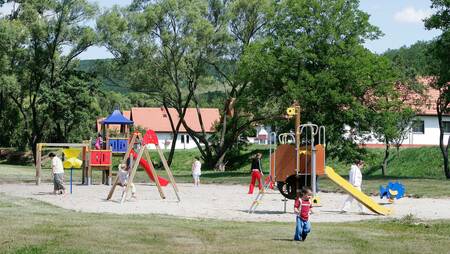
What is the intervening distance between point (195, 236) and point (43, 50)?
203 ft

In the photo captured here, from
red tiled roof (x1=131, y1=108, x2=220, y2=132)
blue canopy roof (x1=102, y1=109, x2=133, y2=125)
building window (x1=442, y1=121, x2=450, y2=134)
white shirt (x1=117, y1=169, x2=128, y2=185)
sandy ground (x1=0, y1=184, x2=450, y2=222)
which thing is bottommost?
sandy ground (x1=0, y1=184, x2=450, y2=222)

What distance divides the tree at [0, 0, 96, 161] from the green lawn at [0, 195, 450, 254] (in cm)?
5449

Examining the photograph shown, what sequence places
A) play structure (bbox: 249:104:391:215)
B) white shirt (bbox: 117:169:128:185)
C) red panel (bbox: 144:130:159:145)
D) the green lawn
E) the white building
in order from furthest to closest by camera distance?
the white building → white shirt (bbox: 117:169:128:185) → red panel (bbox: 144:130:159:145) → play structure (bbox: 249:104:391:215) → the green lawn

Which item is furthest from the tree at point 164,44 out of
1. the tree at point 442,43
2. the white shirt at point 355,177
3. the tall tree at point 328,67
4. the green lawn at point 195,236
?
the green lawn at point 195,236

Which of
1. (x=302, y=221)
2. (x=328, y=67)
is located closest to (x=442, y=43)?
(x=328, y=67)

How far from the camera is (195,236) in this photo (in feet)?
50.8

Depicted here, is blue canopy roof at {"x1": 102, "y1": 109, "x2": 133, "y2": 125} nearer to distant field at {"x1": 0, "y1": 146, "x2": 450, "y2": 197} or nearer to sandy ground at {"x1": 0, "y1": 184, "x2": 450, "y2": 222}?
distant field at {"x1": 0, "y1": 146, "x2": 450, "y2": 197}

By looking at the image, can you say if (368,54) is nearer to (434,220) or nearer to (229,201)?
(229,201)

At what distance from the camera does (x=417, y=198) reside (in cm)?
2989

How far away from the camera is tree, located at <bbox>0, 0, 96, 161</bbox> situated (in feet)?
234

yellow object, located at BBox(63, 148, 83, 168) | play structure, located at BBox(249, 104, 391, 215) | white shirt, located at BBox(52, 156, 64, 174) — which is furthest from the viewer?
yellow object, located at BBox(63, 148, 83, 168)

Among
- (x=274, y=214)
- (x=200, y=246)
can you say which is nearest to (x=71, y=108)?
(x=274, y=214)

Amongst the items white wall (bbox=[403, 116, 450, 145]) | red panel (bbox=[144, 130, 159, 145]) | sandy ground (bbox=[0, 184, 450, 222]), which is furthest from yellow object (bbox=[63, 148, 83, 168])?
white wall (bbox=[403, 116, 450, 145])

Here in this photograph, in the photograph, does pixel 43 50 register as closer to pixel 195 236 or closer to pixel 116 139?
pixel 116 139
